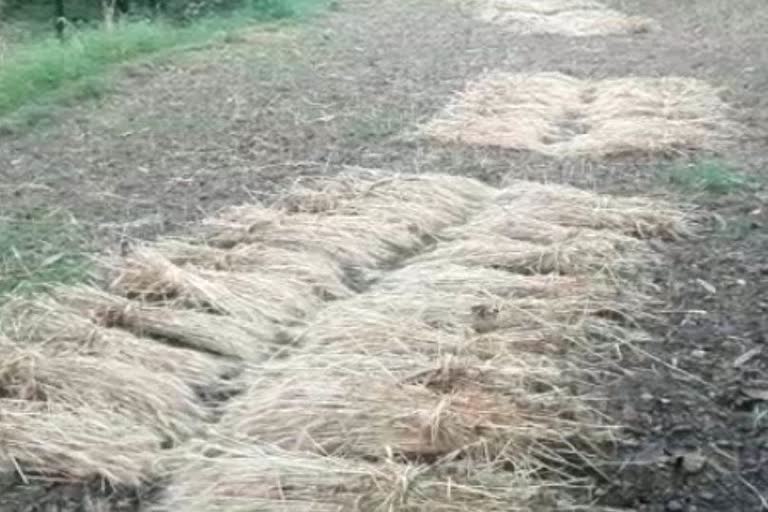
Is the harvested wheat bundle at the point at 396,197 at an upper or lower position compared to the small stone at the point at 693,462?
lower

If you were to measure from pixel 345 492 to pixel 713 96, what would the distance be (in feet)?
20.3

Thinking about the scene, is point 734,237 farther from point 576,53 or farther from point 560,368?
point 576,53

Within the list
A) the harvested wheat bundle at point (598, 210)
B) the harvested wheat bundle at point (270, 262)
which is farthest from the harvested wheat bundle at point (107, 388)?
the harvested wheat bundle at point (598, 210)

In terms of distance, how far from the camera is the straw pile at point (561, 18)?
1284 centimetres

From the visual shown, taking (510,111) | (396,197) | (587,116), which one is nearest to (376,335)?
(396,197)

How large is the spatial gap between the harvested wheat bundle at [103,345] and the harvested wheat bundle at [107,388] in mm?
63

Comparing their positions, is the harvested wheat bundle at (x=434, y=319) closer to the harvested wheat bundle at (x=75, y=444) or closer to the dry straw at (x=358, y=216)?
the dry straw at (x=358, y=216)

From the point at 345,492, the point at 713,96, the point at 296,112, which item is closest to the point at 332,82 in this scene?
the point at 296,112

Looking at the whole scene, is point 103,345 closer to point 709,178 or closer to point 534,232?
point 534,232

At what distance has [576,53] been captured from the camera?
11.2 meters

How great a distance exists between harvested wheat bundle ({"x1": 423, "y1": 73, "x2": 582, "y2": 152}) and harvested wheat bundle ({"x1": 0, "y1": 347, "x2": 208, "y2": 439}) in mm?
3784

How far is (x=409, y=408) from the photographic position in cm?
342

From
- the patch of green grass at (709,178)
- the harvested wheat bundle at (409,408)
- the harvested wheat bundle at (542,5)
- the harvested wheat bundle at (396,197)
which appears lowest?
the harvested wheat bundle at (542,5)

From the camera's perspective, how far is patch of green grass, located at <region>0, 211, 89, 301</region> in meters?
4.58
